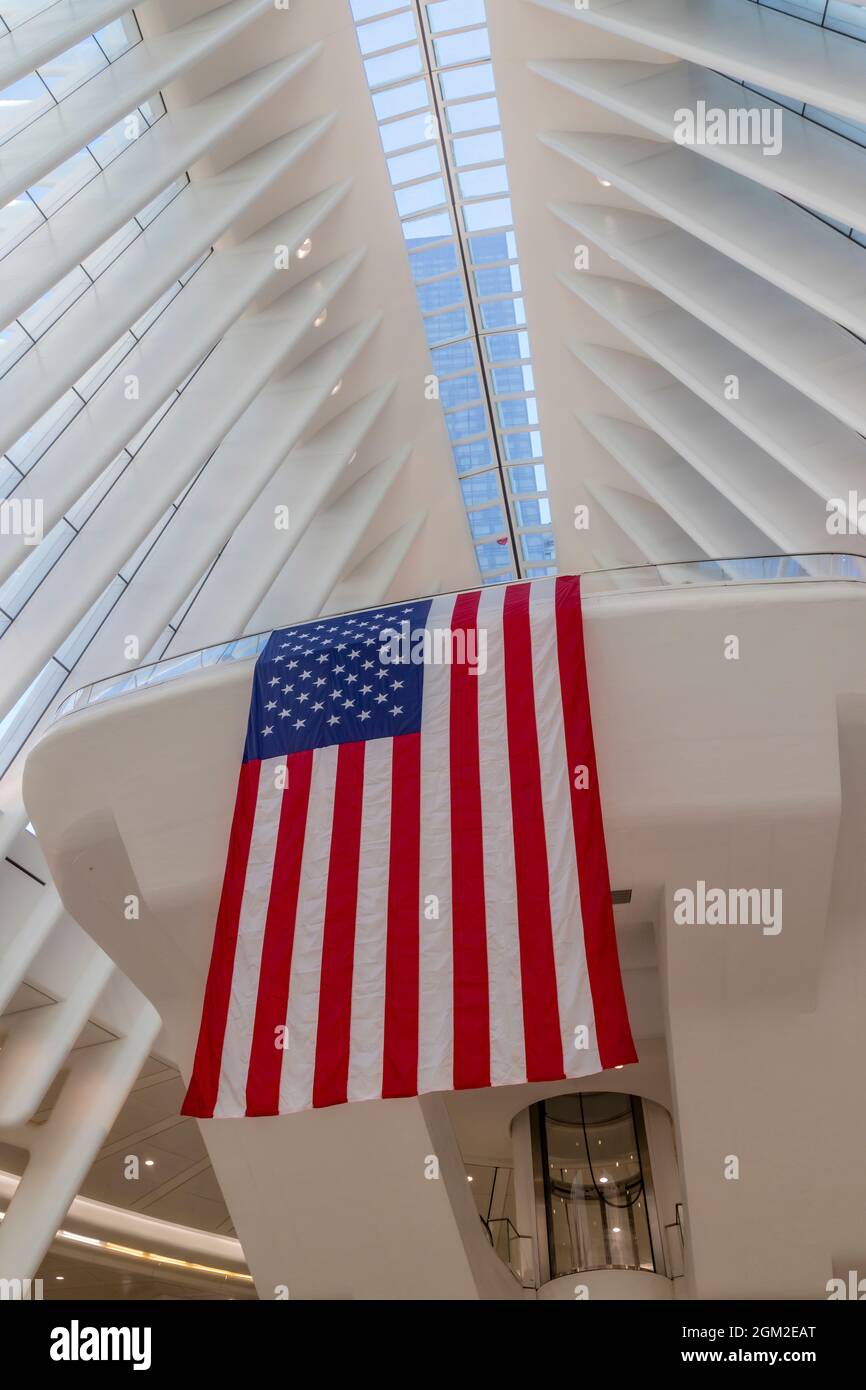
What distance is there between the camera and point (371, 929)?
29.6 feet

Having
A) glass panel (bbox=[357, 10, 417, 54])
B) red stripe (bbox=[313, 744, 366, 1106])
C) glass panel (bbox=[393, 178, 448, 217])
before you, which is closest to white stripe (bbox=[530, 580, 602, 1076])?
red stripe (bbox=[313, 744, 366, 1106])

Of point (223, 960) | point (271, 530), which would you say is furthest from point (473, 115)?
point (223, 960)

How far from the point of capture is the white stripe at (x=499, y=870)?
833 cm

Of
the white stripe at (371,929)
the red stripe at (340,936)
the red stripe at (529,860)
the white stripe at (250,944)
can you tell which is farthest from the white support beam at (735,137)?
the white stripe at (250,944)

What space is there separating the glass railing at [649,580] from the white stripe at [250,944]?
57.0 inches

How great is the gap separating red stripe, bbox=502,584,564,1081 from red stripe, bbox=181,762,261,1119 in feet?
7.33

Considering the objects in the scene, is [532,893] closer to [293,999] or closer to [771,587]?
[293,999]

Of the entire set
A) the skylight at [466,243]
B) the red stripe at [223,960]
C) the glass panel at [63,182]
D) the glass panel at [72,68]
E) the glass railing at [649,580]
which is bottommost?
the red stripe at [223,960]

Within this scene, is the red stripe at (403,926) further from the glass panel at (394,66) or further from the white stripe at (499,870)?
the glass panel at (394,66)

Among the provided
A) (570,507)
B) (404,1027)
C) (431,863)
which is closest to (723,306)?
(431,863)

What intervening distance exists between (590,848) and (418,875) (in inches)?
52.2

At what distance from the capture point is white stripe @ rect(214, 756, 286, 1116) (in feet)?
29.0

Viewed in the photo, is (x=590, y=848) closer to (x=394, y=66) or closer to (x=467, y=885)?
(x=467, y=885)

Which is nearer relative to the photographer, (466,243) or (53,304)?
(53,304)
